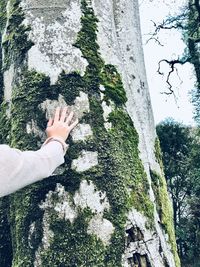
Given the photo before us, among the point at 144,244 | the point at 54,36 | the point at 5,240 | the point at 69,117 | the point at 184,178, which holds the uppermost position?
the point at 184,178

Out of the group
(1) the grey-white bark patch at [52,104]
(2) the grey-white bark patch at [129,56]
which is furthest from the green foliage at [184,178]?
(1) the grey-white bark patch at [52,104]

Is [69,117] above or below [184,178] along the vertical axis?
below

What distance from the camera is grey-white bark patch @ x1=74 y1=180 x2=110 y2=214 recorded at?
1.91 meters

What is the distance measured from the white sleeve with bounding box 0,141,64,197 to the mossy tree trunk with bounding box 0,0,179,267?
113 millimetres

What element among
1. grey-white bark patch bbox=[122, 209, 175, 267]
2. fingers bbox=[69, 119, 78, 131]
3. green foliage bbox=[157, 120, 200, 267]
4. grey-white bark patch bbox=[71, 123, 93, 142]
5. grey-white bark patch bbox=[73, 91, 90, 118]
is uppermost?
green foliage bbox=[157, 120, 200, 267]

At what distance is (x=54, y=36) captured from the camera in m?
2.12

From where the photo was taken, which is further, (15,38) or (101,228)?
(15,38)

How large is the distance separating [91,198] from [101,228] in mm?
129

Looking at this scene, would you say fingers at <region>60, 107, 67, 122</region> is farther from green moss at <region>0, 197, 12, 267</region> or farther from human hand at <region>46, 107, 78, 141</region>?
green moss at <region>0, 197, 12, 267</region>

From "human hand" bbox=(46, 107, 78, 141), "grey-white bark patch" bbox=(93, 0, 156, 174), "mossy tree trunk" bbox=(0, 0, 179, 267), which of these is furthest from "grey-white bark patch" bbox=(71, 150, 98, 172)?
"grey-white bark patch" bbox=(93, 0, 156, 174)

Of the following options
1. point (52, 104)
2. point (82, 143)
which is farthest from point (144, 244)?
point (52, 104)

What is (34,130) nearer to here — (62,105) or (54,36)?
(62,105)

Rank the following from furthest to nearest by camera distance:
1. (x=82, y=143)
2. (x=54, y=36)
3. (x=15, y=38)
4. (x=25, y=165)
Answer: (x=15, y=38)
(x=54, y=36)
(x=82, y=143)
(x=25, y=165)

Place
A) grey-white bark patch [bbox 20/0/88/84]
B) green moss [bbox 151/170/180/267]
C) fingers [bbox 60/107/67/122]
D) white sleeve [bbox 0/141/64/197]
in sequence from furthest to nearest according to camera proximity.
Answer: green moss [bbox 151/170/180/267], grey-white bark patch [bbox 20/0/88/84], fingers [bbox 60/107/67/122], white sleeve [bbox 0/141/64/197]
